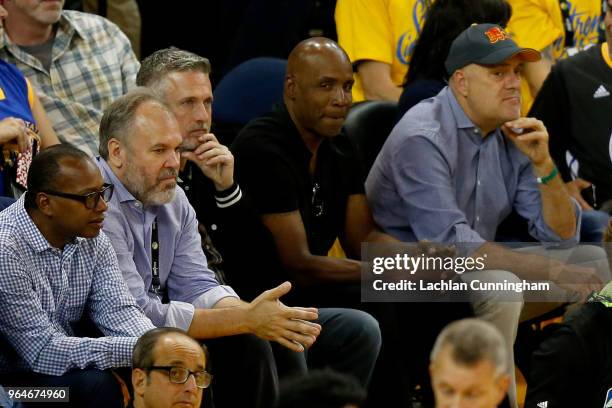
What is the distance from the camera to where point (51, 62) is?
5.51 meters

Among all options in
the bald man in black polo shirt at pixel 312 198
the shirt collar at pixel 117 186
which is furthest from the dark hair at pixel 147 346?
the bald man in black polo shirt at pixel 312 198

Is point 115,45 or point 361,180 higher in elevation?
point 115,45

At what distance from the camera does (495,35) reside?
17.4 feet

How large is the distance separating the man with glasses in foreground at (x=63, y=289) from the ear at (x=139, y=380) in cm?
7

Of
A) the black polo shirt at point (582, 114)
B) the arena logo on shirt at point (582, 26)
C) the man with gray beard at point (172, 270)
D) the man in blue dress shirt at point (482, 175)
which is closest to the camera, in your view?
the man with gray beard at point (172, 270)

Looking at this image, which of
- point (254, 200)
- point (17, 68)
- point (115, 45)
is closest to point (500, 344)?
point (254, 200)

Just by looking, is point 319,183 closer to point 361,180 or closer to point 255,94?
point 361,180

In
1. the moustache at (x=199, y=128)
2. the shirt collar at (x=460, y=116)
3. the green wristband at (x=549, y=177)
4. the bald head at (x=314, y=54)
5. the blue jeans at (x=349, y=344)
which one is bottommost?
the blue jeans at (x=349, y=344)

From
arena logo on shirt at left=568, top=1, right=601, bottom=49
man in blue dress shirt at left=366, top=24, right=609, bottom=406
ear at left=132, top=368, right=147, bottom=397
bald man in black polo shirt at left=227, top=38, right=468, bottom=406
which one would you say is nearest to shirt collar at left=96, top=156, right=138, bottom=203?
bald man in black polo shirt at left=227, top=38, right=468, bottom=406

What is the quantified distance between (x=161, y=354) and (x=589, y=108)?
291 cm

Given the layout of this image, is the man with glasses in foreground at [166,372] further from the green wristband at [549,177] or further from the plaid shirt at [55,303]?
the green wristband at [549,177]

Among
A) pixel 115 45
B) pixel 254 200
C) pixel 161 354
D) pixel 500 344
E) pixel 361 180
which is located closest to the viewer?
pixel 500 344

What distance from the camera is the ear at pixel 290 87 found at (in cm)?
525

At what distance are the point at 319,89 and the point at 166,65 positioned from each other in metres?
0.64
